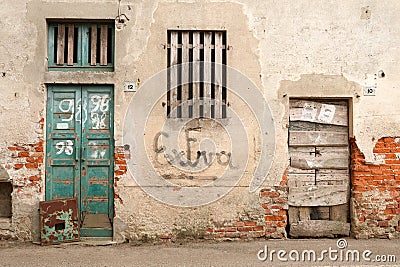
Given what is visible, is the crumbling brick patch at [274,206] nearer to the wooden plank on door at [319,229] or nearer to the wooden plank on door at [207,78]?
the wooden plank on door at [319,229]

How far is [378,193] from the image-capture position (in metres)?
6.89

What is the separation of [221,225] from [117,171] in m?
1.69

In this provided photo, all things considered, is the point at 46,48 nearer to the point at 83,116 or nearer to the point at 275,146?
the point at 83,116

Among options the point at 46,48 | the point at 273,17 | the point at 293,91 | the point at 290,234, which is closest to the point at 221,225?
the point at 290,234

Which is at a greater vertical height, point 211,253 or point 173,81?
point 173,81

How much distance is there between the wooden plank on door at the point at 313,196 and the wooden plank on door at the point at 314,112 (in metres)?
0.99

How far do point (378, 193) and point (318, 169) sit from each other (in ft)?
3.02

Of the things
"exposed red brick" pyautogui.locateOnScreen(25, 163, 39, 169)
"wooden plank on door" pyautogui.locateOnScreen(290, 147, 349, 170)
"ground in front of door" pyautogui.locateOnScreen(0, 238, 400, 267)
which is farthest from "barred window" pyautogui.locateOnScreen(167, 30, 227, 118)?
"exposed red brick" pyautogui.locateOnScreen(25, 163, 39, 169)

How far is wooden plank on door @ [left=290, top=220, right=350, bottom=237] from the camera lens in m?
6.95

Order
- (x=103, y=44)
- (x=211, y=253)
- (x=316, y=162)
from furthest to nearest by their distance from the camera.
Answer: (x=316, y=162), (x=103, y=44), (x=211, y=253)

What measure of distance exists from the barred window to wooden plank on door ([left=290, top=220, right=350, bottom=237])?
6.54 feet

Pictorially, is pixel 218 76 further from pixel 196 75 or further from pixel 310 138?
pixel 310 138

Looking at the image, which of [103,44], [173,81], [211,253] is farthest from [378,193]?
[103,44]

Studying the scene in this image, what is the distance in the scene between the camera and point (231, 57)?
6.87 m
